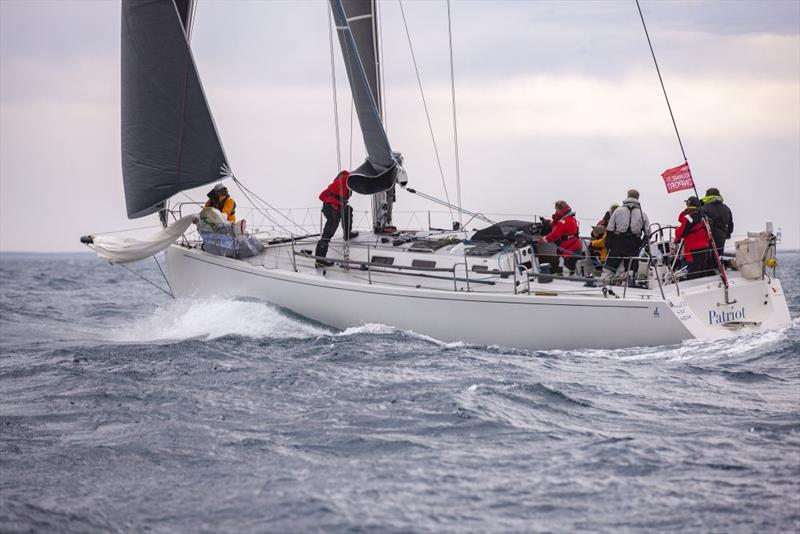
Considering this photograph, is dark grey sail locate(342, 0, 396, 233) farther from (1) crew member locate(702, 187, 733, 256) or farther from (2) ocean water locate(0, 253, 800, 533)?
(1) crew member locate(702, 187, 733, 256)

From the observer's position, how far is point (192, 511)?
18.6ft

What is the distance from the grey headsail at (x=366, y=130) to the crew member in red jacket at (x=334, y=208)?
28 cm

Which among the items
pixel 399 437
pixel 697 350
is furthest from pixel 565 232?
pixel 399 437

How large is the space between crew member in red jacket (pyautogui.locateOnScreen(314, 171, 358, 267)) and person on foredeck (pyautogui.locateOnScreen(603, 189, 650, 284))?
11.8ft

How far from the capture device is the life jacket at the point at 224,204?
45.9 ft

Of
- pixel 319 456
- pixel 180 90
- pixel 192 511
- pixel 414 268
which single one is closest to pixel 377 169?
pixel 414 268

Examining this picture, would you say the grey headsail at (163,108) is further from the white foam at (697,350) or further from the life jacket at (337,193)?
the white foam at (697,350)

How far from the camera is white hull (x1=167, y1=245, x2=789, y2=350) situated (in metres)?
10.8

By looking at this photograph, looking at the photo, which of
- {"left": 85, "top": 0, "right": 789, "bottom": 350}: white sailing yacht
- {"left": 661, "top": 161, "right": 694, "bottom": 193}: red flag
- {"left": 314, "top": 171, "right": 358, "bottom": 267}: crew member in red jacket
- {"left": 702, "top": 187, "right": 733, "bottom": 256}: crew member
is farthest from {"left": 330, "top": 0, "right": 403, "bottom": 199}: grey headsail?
{"left": 702, "top": 187, "right": 733, "bottom": 256}: crew member

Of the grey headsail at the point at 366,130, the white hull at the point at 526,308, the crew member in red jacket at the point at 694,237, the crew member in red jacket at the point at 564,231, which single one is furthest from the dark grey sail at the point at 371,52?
the crew member in red jacket at the point at 694,237

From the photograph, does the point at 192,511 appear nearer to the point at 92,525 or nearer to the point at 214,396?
the point at 92,525

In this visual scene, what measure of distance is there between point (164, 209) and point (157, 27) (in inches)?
98.7

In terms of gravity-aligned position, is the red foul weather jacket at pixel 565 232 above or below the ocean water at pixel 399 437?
above

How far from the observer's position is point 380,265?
1216 centimetres
